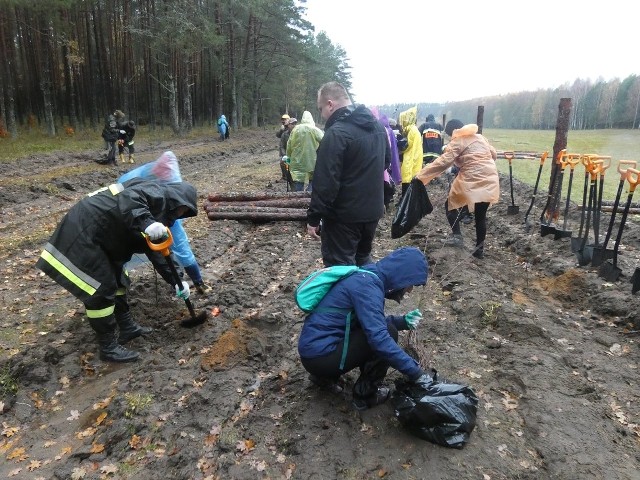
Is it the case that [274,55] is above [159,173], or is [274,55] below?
above

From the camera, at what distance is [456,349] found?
387cm

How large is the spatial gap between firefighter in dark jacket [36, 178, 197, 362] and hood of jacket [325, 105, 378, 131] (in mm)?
1384

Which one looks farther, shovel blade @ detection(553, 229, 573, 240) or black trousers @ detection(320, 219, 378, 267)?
shovel blade @ detection(553, 229, 573, 240)

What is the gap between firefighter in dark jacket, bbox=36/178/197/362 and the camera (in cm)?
335

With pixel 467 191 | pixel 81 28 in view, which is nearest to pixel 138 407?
pixel 467 191

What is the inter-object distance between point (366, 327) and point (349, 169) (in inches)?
59.2

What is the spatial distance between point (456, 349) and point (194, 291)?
2897 millimetres

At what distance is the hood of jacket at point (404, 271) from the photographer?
9.09 feet

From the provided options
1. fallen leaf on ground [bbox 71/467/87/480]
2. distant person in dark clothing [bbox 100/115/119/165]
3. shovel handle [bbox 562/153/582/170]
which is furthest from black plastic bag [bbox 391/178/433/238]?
distant person in dark clothing [bbox 100/115/119/165]

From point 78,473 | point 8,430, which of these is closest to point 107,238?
point 8,430

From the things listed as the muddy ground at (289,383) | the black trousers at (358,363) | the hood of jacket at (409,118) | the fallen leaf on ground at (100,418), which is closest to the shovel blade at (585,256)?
the muddy ground at (289,383)

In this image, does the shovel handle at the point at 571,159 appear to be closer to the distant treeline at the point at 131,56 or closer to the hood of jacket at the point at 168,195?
the hood of jacket at the point at 168,195

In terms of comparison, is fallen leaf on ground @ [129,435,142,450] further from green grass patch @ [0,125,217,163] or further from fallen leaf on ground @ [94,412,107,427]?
green grass patch @ [0,125,217,163]

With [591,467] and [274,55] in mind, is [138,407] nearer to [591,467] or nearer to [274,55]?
[591,467]
